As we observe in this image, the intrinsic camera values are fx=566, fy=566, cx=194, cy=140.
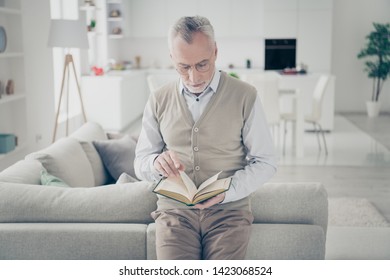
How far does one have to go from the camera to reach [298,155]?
6.32 meters

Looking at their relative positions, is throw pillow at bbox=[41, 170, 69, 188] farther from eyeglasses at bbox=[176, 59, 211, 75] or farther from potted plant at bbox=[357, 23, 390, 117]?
potted plant at bbox=[357, 23, 390, 117]

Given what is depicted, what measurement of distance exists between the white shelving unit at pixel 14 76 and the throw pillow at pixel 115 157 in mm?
2035

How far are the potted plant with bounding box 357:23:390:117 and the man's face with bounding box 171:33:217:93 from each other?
8215 mm

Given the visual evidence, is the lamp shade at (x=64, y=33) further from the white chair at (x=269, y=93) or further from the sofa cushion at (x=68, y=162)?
the sofa cushion at (x=68, y=162)

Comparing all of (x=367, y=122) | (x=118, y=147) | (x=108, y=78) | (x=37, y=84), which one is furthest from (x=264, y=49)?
(x=118, y=147)

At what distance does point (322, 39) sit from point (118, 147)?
A: 6.50 meters

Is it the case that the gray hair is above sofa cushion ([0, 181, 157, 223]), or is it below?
above

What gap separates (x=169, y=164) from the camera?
172cm

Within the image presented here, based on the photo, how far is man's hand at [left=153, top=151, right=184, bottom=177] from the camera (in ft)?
5.60

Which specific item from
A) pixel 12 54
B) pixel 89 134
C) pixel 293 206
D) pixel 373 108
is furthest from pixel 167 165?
pixel 373 108

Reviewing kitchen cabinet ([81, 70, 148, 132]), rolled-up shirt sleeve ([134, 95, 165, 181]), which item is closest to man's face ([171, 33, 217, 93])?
rolled-up shirt sleeve ([134, 95, 165, 181])

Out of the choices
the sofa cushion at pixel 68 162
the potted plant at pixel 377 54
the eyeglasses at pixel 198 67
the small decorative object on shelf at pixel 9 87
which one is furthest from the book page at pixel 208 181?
the potted plant at pixel 377 54

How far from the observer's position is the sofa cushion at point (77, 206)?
78.5 inches

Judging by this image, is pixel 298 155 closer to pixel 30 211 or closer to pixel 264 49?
pixel 264 49
